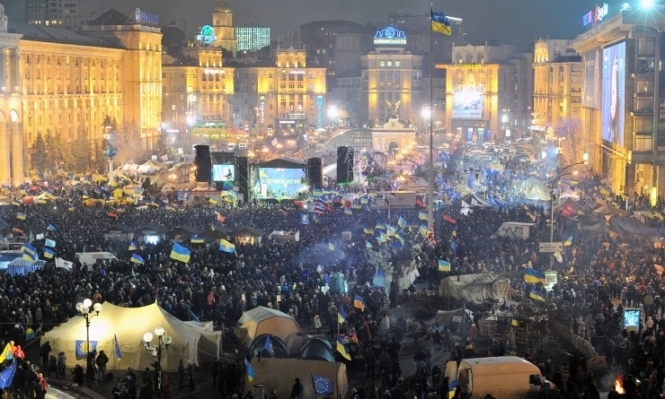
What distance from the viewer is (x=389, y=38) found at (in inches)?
5723

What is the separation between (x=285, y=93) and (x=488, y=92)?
2393cm

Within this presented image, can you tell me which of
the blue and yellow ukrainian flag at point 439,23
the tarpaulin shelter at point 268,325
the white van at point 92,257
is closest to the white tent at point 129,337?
the tarpaulin shelter at point 268,325

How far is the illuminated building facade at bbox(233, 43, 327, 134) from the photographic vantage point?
14200 cm

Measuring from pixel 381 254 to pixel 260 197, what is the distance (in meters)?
20.5

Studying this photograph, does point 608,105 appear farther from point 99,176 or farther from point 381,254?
→ point 381,254

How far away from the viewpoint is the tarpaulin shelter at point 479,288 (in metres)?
29.5

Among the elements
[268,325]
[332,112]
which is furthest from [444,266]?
[332,112]

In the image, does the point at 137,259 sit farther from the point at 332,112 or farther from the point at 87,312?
the point at 332,112

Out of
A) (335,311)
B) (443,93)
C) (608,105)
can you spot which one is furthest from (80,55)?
(335,311)

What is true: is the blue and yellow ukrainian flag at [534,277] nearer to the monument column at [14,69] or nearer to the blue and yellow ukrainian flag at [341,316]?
the blue and yellow ukrainian flag at [341,316]

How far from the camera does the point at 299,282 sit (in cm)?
3167

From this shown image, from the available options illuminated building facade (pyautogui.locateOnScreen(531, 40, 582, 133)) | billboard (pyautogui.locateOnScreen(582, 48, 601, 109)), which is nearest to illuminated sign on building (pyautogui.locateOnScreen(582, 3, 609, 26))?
billboard (pyautogui.locateOnScreen(582, 48, 601, 109))

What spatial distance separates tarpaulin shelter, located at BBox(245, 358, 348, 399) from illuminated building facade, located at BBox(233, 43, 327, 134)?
388 ft

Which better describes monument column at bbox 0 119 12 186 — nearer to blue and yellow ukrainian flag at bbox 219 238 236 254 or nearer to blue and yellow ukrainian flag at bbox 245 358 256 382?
blue and yellow ukrainian flag at bbox 219 238 236 254
